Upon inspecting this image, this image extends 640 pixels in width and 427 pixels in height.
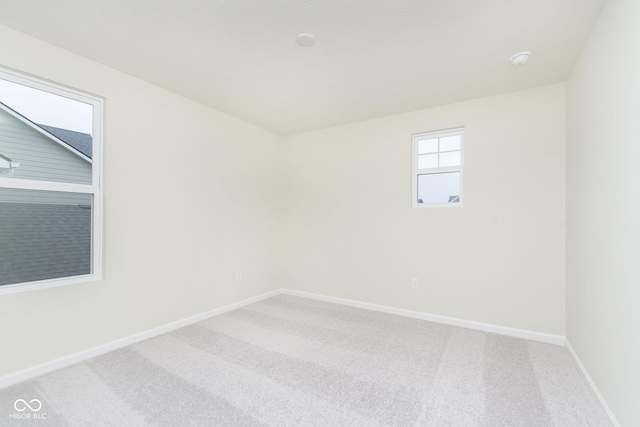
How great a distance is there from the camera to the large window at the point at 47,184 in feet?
6.89

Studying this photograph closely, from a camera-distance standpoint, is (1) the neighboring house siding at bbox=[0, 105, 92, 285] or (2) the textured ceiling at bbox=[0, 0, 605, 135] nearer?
(2) the textured ceiling at bbox=[0, 0, 605, 135]

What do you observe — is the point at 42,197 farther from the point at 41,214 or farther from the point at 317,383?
the point at 317,383

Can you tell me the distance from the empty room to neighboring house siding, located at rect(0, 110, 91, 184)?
15mm

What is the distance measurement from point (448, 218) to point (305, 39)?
7.80ft

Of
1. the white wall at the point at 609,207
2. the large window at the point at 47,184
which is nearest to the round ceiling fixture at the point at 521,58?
the white wall at the point at 609,207

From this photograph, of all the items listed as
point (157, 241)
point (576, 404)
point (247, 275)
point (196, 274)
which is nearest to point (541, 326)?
point (576, 404)

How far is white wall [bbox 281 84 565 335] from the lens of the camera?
2801 millimetres

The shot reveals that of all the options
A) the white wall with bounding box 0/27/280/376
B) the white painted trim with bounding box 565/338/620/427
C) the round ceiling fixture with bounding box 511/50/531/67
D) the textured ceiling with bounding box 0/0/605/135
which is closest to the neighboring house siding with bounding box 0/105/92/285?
the white wall with bounding box 0/27/280/376

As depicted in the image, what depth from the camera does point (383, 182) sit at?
3693 mm

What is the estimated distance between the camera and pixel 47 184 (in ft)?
7.44

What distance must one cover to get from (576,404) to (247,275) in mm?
3437

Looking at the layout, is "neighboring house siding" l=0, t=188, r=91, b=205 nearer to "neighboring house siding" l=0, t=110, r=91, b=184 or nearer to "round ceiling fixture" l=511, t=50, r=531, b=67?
"neighboring house siding" l=0, t=110, r=91, b=184

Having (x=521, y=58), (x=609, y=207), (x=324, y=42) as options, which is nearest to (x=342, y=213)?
(x=324, y=42)

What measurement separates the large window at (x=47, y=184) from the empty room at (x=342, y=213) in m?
0.01
